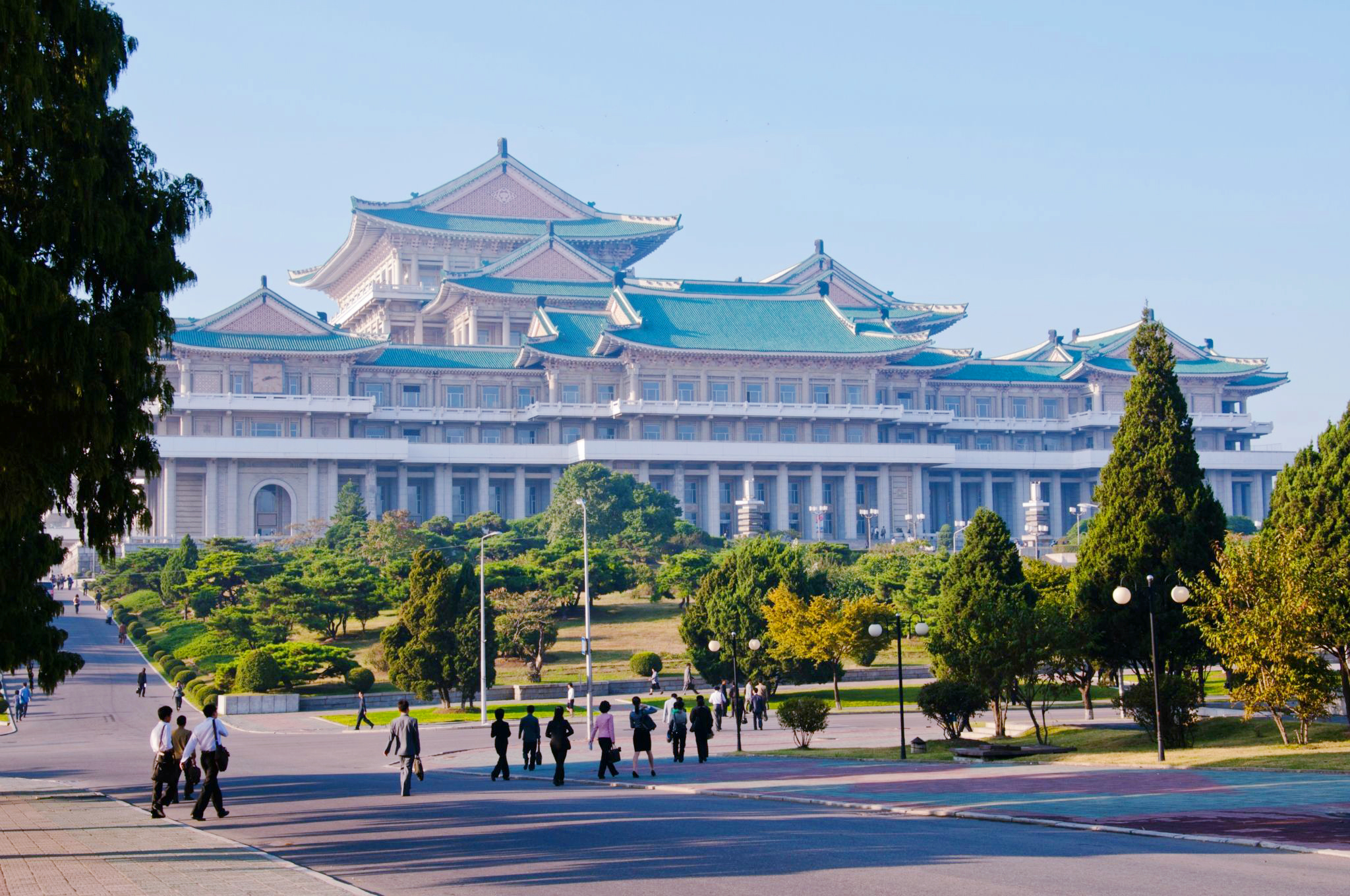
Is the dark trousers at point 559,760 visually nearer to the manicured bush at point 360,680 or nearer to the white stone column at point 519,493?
the manicured bush at point 360,680

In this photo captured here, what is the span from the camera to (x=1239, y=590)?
84.9 feet

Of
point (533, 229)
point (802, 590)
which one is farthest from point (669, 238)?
point (802, 590)

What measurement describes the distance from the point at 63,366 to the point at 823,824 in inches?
381

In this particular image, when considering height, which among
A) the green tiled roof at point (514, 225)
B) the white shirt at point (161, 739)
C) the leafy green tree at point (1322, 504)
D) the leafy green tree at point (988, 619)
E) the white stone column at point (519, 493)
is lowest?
the white shirt at point (161, 739)

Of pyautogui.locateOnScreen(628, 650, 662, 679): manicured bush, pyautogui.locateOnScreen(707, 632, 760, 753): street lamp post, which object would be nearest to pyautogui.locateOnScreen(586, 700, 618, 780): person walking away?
pyautogui.locateOnScreen(707, 632, 760, 753): street lamp post

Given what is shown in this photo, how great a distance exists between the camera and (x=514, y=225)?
341 ft

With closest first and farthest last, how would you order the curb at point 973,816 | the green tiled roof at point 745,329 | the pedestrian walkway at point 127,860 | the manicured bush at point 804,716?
1. the pedestrian walkway at point 127,860
2. the curb at point 973,816
3. the manicured bush at point 804,716
4. the green tiled roof at point 745,329

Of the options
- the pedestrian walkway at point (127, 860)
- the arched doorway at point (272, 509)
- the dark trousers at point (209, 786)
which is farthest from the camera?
the arched doorway at point (272, 509)

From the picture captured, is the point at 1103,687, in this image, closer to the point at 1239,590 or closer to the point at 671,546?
the point at 1239,590

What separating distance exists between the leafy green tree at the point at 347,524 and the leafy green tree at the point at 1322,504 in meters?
46.4

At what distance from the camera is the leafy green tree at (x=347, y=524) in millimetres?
Result: 70562

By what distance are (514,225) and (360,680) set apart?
202ft

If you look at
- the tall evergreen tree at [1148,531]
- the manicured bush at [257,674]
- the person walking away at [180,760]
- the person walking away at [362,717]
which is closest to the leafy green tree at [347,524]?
the manicured bush at [257,674]

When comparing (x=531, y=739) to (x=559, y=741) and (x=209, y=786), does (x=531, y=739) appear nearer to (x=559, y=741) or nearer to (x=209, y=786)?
(x=559, y=741)
